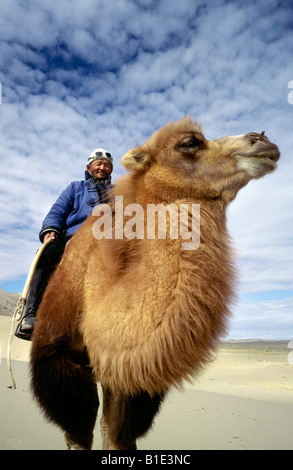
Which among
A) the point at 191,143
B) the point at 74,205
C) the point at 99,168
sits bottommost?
the point at 74,205

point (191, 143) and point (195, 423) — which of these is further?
point (195, 423)

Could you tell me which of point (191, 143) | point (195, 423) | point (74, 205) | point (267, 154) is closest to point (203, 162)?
point (191, 143)

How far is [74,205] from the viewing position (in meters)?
3.85

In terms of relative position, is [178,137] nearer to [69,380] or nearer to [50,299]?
[50,299]

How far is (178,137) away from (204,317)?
1.56m

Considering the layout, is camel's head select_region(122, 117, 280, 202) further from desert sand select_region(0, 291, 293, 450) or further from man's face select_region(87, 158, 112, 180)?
man's face select_region(87, 158, 112, 180)

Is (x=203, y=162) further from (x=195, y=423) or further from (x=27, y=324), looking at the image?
(x=195, y=423)

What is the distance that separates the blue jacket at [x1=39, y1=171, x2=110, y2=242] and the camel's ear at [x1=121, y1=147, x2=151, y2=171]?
0.81 metres

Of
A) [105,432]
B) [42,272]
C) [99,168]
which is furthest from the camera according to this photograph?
[99,168]

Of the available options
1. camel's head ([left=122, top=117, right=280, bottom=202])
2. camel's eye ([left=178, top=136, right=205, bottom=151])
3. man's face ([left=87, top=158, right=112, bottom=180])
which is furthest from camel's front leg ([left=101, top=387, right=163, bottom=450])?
man's face ([left=87, top=158, right=112, bottom=180])

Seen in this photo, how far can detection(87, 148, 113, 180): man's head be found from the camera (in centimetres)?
432

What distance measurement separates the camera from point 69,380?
2.57 m

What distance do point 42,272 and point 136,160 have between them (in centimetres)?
151

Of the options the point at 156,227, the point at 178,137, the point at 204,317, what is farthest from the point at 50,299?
the point at 178,137
